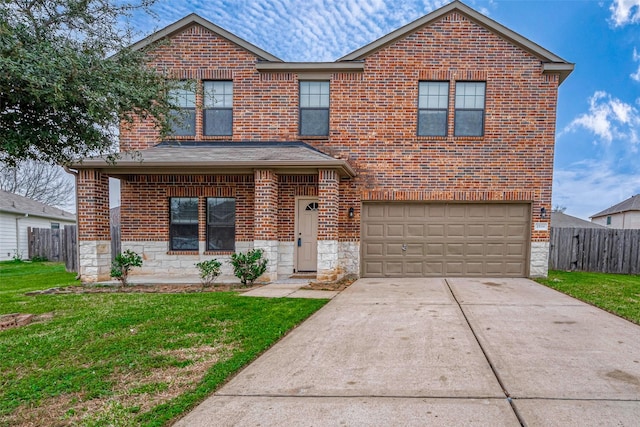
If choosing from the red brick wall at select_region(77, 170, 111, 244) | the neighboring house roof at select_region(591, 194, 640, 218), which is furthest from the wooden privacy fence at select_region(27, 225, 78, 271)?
the neighboring house roof at select_region(591, 194, 640, 218)

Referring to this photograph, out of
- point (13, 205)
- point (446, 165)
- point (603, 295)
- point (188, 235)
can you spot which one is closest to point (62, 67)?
point (188, 235)

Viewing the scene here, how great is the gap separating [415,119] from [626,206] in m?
26.4

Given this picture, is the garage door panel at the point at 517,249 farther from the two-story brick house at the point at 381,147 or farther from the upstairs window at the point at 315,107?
the upstairs window at the point at 315,107

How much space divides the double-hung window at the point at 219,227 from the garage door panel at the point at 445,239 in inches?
150

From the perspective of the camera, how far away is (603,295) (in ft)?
23.1

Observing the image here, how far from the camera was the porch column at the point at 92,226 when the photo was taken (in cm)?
809

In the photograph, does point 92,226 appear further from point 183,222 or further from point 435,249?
point 435,249

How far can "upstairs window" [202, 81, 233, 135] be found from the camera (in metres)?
9.45

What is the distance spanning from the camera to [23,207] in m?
17.2

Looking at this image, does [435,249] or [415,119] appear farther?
[435,249]

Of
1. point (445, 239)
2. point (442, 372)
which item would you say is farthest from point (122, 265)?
point (445, 239)

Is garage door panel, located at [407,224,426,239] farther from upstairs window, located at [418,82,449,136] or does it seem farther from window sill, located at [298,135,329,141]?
window sill, located at [298,135,329,141]

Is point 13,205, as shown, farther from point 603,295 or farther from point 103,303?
point 603,295

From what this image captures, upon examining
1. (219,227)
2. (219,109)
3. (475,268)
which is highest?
(219,109)
